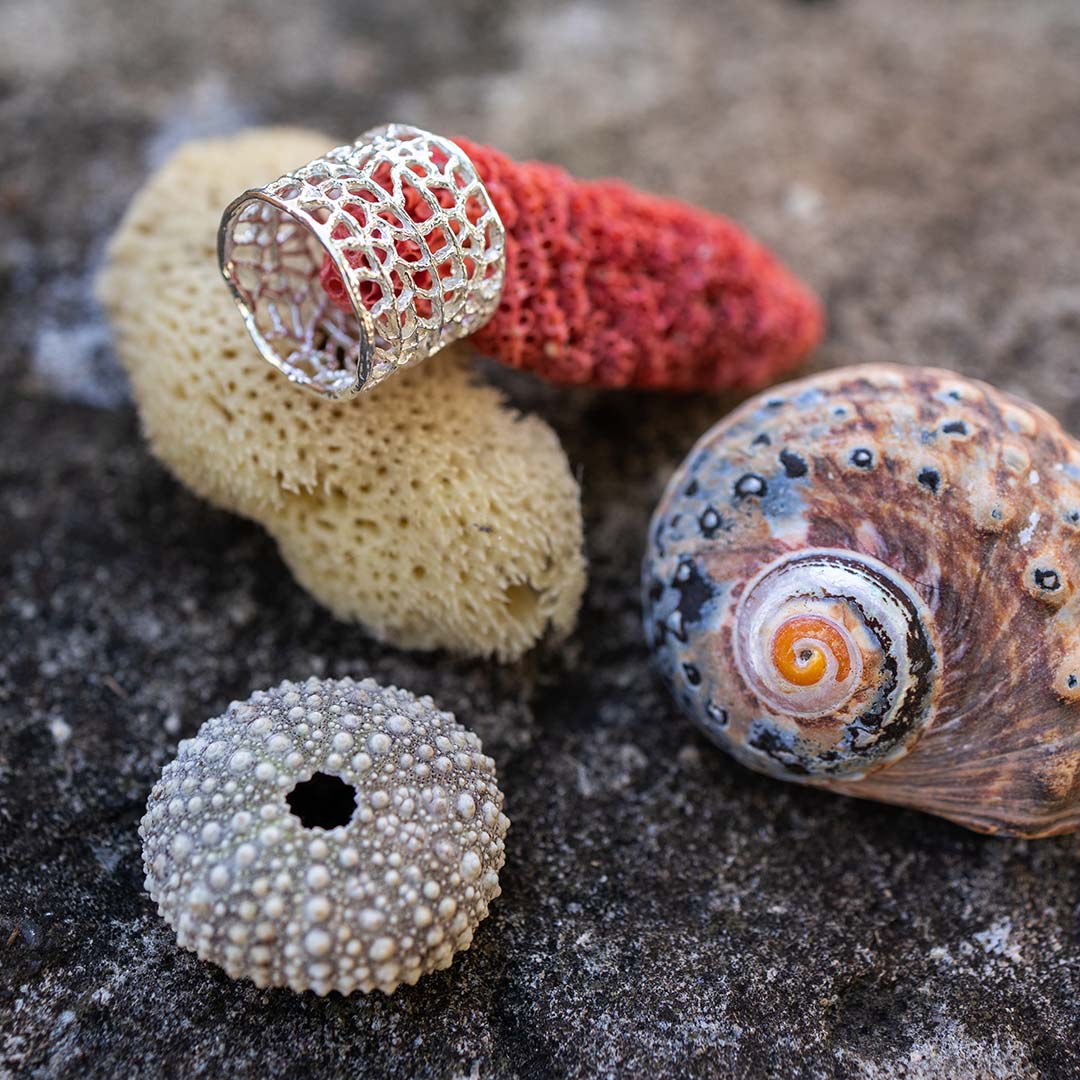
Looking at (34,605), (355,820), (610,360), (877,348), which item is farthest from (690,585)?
(34,605)

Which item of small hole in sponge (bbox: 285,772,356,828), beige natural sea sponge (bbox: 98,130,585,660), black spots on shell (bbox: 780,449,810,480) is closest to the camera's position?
small hole in sponge (bbox: 285,772,356,828)

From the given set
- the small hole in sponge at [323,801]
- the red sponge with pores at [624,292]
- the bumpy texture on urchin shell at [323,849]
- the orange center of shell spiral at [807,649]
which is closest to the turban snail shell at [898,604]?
the orange center of shell spiral at [807,649]

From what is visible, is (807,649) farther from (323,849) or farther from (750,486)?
(323,849)

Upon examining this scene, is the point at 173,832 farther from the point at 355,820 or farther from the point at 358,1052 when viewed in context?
the point at 358,1052

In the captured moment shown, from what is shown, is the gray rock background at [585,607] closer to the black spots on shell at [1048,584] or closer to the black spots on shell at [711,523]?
the black spots on shell at [711,523]

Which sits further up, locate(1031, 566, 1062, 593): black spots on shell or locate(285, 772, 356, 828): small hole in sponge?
locate(1031, 566, 1062, 593): black spots on shell

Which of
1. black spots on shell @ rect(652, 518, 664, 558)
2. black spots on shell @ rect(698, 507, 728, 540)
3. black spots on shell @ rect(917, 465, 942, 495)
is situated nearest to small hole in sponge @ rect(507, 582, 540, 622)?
black spots on shell @ rect(652, 518, 664, 558)

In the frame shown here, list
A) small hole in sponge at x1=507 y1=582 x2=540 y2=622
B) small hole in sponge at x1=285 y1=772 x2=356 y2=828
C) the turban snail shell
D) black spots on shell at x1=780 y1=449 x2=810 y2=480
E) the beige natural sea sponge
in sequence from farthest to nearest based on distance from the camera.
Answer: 1. small hole in sponge at x1=507 y1=582 x2=540 y2=622
2. the beige natural sea sponge
3. black spots on shell at x1=780 y1=449 x2=810 y2=480
4. the turban snail shell
5. small hole in sponge at x1=285 y1=772 x2=356 y2=828

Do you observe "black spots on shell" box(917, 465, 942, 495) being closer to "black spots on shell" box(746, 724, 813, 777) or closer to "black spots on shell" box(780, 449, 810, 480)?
"black spots on shell" box(780, 449, 810, 480)
